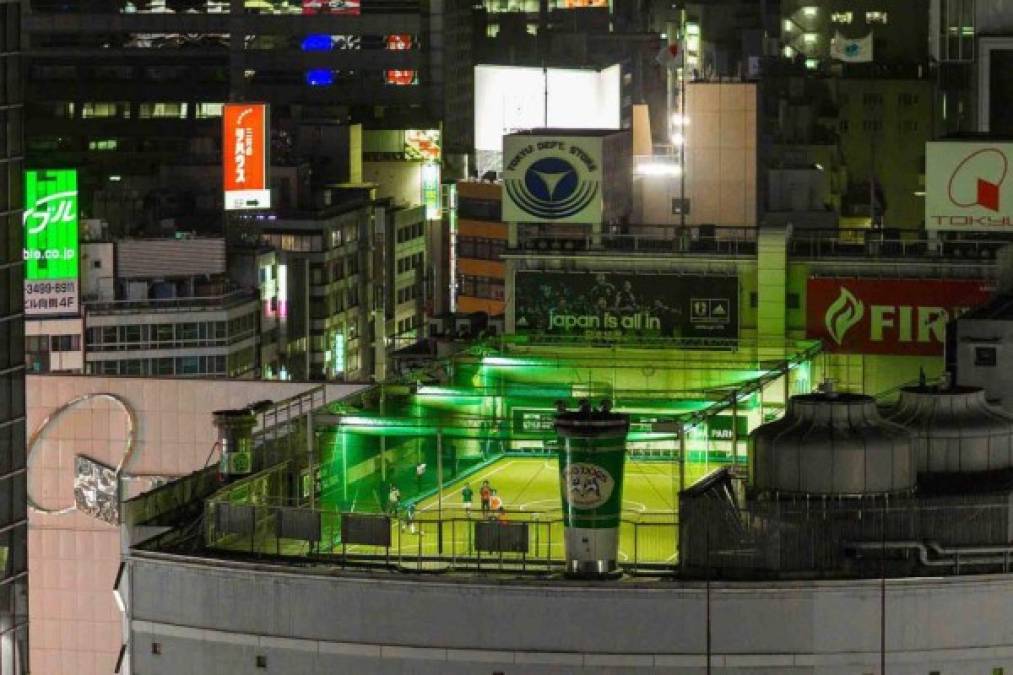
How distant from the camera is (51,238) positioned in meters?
94.1

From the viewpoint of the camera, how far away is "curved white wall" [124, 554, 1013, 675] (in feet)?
173

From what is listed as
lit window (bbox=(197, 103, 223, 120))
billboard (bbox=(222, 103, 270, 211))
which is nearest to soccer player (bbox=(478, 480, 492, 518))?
billboard (bbox=(222, 103, 270, 211))

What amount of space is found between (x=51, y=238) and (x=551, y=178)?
597 inches

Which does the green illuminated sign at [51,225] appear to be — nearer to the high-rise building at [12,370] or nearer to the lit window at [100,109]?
the high-rise building at [12,370]

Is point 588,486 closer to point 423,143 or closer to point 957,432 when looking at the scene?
point 957,432

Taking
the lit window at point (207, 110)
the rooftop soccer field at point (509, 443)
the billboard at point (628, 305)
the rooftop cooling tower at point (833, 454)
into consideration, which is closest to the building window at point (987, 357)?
the rooftop soccer field at point (509, 443)

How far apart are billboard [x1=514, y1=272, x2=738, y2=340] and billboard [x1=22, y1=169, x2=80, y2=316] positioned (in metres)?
15.2

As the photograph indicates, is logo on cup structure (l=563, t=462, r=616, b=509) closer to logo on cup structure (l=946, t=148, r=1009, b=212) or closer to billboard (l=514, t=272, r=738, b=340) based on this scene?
billboard (l=514, t=272, r=738, b=340)

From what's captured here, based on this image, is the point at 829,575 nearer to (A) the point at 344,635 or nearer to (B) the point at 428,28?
(A) the point at 344,635

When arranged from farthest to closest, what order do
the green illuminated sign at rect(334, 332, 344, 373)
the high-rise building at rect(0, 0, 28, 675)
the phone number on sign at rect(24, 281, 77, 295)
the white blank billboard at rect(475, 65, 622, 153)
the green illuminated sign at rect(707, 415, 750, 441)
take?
the green illuminated sign at rect(334, 332, 344, 373) → the white blank billboard at rect(475, 65, 622, 153) → the phone number on sign at rect(24, 281, 77, 295) → the green illuminated sign at rect(707, 415, 750, 441) → the high-rise building at rect(0, 0, 28, 675)

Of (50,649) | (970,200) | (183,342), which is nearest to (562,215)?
(970,200)

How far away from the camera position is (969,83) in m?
126

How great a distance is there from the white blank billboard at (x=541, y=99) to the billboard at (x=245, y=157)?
338 inches

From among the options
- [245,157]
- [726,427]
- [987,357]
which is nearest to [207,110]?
[245,157]
